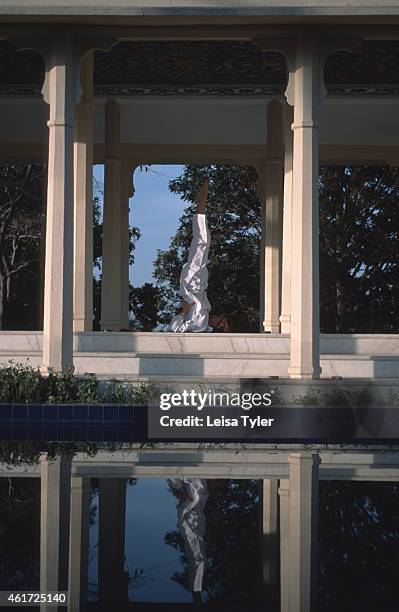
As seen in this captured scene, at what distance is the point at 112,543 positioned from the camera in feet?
19.7

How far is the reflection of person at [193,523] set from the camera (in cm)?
516

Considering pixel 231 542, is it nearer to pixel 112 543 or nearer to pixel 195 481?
pixel 112 543

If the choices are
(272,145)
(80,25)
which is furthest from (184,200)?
(80,25)

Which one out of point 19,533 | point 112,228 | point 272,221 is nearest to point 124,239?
point 112,228

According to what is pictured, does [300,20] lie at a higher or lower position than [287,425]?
higher

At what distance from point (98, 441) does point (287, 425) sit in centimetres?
232

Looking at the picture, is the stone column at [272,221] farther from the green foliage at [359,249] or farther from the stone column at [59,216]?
the green foliage at [359,249]

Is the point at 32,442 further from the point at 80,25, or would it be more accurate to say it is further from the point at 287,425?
the point at 80,25

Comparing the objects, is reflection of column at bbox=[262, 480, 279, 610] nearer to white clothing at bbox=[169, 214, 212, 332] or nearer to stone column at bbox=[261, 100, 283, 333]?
white clothing at bbox=[169, 214, 212, 332]

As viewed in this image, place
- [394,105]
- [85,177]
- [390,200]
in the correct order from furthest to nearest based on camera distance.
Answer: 1. [390,200]
2. [394,105]
3. [85,177]

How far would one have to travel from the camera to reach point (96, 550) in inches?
229

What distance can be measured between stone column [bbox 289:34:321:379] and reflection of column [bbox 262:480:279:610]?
4.61 m

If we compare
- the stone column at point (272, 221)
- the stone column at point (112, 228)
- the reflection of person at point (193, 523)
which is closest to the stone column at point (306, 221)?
the reflection of person at point (193, 523)

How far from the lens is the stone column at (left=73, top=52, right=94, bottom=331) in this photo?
15305 mm
